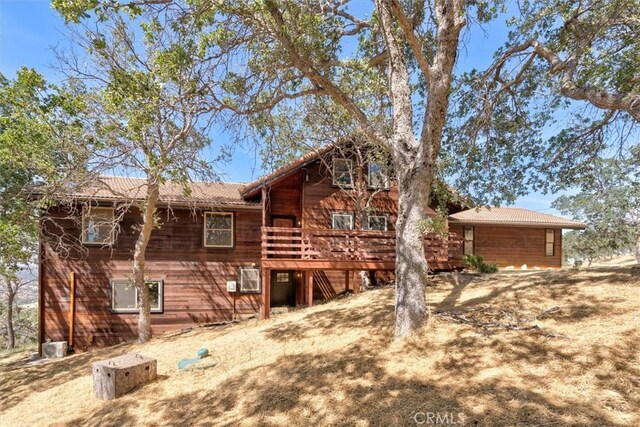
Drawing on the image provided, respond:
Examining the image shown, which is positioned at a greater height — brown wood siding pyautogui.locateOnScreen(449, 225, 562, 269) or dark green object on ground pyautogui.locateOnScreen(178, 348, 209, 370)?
brown wood siding pyautogui.locateOnScreen(449, 225, 562, 269)

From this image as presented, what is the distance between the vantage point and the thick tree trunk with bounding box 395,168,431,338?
6.45 metres

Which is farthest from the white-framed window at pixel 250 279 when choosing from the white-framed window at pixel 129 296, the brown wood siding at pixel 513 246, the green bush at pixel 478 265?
the brown wood siding at pixel 513 246

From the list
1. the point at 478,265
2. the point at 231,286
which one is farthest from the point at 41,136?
the point at 478,265

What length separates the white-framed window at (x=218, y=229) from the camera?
1399 centimetres

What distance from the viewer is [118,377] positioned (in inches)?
258

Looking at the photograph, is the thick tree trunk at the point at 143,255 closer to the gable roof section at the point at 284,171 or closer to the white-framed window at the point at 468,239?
the gable roof section at the point at 284,171

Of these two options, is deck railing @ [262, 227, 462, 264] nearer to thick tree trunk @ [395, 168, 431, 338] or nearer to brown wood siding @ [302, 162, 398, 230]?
brown wood siding @ [302, 162, 398, 230]

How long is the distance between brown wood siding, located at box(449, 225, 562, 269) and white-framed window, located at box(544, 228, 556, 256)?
195 mm

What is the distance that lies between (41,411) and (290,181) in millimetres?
10101

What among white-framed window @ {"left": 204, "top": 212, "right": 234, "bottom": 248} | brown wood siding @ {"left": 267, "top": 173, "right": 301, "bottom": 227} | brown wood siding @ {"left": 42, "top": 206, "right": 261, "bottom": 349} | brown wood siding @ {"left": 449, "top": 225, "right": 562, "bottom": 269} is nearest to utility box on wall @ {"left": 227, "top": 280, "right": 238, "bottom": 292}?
brown wood siding @ {"left": 42, "top": 206, "right": 261, "bottom": 349}

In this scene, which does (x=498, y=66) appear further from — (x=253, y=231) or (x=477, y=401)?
(x=253, y=231)

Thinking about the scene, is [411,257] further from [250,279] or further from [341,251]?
[250,279]

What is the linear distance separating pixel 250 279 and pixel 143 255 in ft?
14.8

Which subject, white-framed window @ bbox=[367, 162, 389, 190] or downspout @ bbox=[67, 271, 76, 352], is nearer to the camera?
downspout @ bbox=[67, 271, 76, 352]
